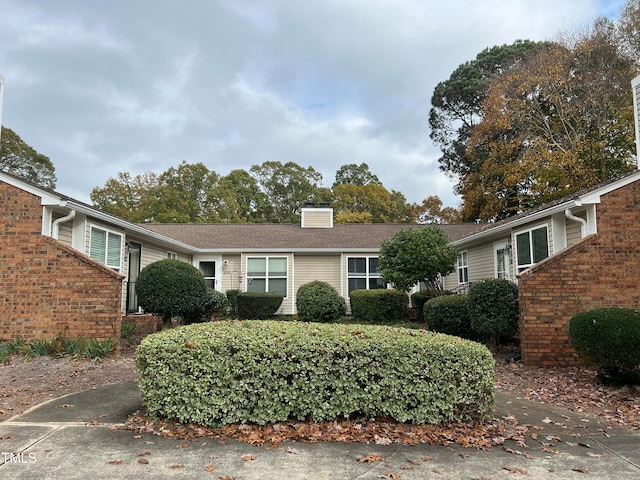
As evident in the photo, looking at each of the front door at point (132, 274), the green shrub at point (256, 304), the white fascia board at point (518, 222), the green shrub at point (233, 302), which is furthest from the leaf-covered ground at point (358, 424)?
the green shrub at point (233, 302)

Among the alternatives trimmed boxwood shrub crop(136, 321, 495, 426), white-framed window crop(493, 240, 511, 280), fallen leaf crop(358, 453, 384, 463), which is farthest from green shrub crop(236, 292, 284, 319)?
fallen leaf crop(358, 453, 384, 463)

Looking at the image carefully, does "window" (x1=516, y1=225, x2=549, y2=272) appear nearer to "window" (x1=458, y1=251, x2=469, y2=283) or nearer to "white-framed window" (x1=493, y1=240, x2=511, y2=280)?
"white-framed window" (x1=493, y1=240, x2=511, y2=280)

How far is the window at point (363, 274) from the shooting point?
1661 centimetres

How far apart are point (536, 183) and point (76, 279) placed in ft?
63.7

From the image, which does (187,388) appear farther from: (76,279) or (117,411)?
(76,279)

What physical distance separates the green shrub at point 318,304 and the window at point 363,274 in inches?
83.7

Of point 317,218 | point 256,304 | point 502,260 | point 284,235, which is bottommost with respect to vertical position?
point 256,304

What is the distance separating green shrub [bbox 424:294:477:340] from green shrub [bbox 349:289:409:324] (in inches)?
156

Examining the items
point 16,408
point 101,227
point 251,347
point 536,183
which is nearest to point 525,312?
point 251,347

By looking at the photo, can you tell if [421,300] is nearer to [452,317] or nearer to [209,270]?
[452,317]

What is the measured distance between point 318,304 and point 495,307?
6.61 m

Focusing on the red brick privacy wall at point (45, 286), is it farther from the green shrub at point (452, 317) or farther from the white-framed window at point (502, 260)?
the white-framed window at point (502, 260)

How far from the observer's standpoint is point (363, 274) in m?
16.7

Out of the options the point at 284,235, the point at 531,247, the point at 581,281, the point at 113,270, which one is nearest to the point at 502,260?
the point at 531,247
